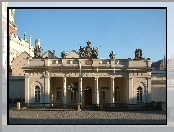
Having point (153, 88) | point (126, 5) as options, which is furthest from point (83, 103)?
point (126, 5)

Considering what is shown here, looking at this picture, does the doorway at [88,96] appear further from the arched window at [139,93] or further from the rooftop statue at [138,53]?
the rooftop statue at [138,53]

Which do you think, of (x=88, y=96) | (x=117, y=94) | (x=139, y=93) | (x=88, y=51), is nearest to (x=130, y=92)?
(x=139, y=93)

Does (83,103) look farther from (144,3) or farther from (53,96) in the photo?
(144,3)

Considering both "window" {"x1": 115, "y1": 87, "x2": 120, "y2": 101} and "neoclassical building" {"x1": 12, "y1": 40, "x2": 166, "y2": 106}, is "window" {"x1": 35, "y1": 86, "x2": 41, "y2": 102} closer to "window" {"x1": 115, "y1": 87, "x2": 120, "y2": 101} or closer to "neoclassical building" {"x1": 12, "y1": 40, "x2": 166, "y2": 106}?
"neoclassical building" {"x1": 12, "y1": 40, "x2": 166, "y2": 106}

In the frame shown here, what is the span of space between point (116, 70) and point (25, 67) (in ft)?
8.03

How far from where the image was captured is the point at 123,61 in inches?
408

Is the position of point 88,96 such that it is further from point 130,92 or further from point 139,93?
point 139,93

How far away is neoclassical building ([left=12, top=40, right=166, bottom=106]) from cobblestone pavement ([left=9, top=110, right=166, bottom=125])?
30cm

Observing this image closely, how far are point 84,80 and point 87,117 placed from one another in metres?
1.00

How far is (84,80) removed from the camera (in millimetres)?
10625

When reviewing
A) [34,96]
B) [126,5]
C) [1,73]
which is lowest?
[34,96]

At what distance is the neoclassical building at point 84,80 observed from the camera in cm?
1041

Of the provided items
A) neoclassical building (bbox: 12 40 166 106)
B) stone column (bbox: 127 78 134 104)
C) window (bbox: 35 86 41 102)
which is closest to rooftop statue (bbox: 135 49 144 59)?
neoclassical building (bbox: 12 40 166 106)

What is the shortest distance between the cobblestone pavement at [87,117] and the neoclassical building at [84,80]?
0.30 m
